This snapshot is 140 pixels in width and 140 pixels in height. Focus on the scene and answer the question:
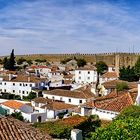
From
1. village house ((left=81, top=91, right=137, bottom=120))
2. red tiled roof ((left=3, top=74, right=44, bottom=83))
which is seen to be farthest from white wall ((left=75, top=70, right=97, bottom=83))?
village house ((left=81, top=91, right=137, bottom=120))

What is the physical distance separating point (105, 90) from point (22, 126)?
43316 millimetres

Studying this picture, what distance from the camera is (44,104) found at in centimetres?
4478

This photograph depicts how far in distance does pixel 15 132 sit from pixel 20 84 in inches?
2215

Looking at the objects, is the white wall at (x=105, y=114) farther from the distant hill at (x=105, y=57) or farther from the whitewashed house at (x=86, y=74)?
the distant hill at (x=105, y=57)

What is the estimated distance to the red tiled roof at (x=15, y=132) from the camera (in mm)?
7838

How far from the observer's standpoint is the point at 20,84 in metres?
63.8

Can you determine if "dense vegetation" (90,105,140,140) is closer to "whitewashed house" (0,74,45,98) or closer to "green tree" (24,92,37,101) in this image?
"green tree" (24,92,37,101)

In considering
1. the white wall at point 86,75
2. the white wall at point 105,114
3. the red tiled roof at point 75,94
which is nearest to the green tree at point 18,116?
the red tiled roof at point 75,94

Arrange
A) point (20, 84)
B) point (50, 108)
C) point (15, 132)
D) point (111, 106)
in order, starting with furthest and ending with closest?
1. point (20, 84)
2. point (50, 108)
3. point (111, 106)
4. point (15, 132)

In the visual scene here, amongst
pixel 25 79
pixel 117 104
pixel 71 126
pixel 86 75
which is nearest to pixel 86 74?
pixel 86 75

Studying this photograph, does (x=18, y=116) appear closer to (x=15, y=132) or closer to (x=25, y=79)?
(x=25, y=79)

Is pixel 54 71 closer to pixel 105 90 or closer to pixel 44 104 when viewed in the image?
pixel 105 90

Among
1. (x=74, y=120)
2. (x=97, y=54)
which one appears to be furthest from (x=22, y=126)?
(x=97, y=54)

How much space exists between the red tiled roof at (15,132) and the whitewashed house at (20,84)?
53304mm
